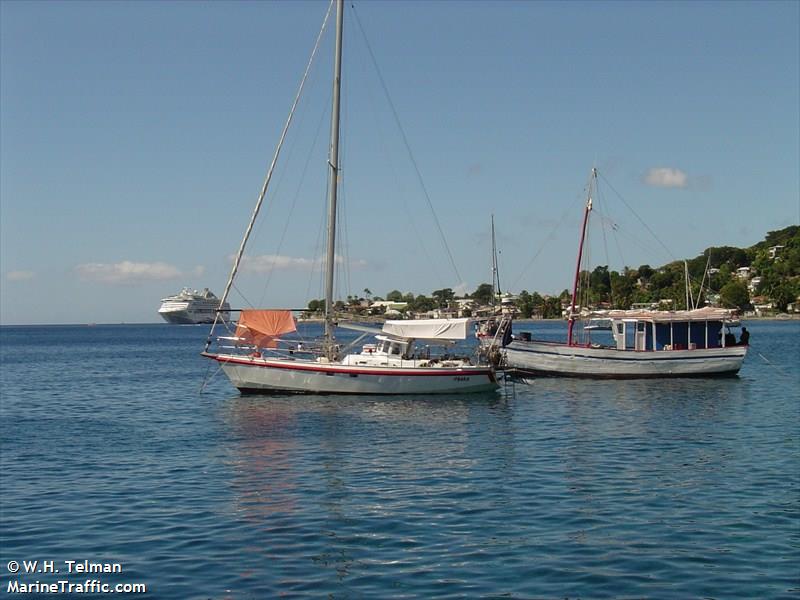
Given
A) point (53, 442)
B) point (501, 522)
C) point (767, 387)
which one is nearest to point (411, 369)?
point (53, 442)

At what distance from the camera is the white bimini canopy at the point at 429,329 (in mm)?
44906

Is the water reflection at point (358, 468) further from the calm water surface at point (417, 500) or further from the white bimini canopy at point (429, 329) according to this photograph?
the white bimini canopy at point (429, 329)

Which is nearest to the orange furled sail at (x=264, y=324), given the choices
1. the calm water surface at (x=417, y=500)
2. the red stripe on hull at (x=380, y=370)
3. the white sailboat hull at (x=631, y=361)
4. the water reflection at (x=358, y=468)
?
the red stripe on hull at (x=380, y=370)

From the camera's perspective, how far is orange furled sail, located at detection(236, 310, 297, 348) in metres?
44.9

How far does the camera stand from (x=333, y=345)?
45.3 m

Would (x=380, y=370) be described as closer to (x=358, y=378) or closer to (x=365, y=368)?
(x=365, y=368)

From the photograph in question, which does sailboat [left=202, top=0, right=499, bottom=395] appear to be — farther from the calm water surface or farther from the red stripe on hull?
the calm water surface

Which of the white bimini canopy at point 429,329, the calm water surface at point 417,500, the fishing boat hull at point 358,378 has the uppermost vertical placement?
the white bimini canopy at point 429,329

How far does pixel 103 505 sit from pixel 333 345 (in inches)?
980

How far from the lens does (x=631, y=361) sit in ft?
179

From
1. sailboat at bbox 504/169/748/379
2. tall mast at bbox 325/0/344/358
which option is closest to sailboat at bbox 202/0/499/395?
tall mast at bbox 325/0/344/358

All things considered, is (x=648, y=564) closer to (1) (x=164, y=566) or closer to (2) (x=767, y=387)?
(1) (x=164, y=566)

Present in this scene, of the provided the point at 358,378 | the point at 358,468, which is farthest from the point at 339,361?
the point at 358,468

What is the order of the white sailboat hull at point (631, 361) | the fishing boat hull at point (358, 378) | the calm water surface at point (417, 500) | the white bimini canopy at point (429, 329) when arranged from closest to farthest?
the calm water surface at point (417, 500)
the fishing boat hull at point (358, 378)
the white bimini canopy at point (429, 329)
the white sailboat hull at point (631, 361)
